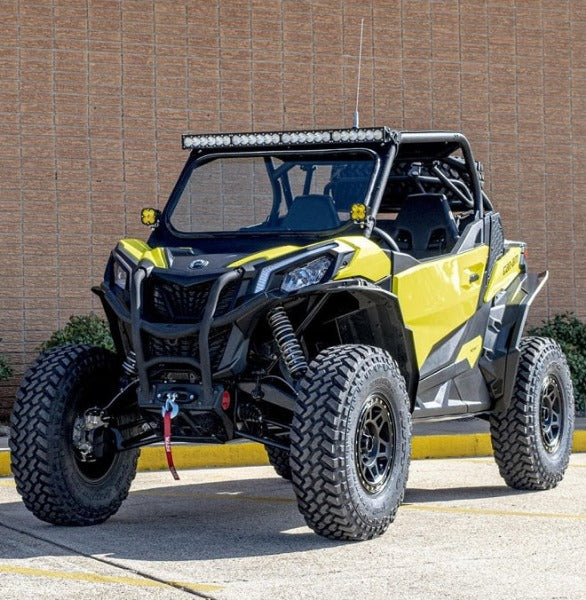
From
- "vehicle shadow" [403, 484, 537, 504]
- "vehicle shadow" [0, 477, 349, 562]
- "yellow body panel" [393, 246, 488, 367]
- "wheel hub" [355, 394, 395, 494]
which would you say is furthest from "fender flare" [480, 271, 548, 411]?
"wheel hub" [355, 394, 395, 494]

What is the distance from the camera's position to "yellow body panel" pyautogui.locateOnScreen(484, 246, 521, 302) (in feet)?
30.3

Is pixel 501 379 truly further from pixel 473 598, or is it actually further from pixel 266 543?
pixel 473 598

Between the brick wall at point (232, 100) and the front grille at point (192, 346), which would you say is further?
the brick wall at point (232, 100)

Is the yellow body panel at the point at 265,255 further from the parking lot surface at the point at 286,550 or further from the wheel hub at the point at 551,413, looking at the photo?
the wheel hub at the point at 551,413

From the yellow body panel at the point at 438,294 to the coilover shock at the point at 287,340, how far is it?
0.85m

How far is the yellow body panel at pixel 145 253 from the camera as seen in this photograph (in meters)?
7.71

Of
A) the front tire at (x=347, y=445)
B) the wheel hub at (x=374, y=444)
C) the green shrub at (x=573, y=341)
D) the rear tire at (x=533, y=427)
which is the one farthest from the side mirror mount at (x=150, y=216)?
the green shrub at (x=573, y=341)

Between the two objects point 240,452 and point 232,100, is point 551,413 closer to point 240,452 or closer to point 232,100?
point 240,452

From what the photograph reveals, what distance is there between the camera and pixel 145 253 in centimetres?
782

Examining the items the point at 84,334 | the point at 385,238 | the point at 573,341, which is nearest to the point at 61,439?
the point at 385,238

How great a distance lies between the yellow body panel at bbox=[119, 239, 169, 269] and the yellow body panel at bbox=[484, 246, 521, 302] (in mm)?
2356

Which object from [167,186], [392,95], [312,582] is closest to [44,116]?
[167,186]

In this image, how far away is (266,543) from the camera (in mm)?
7297

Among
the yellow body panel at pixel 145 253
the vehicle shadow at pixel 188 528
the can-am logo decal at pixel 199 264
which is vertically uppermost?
the yellow body panel at pixel 145 253
